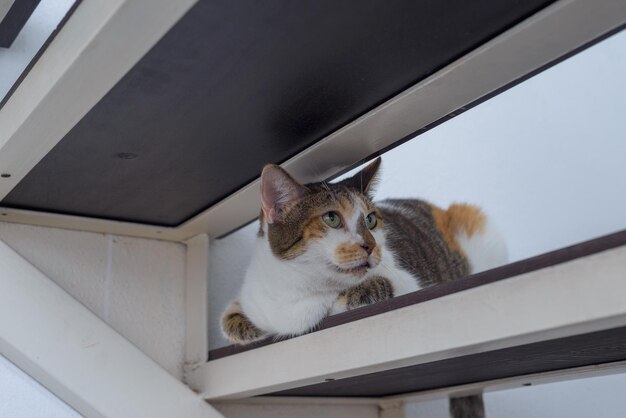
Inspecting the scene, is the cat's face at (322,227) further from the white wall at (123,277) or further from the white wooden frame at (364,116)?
the white wall at (123,277)

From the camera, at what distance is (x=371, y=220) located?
1.23 meters

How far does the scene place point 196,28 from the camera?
31.2 inches

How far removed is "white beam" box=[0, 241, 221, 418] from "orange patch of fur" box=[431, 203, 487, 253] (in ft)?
2.06

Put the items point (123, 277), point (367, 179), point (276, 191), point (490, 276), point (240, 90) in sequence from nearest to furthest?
point (490, 276)
point (240, 90)
point (276, 191)
point (367, 179)
point (123, 277)

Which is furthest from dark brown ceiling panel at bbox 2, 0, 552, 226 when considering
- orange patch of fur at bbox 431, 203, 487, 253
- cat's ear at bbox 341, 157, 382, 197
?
orange patch of fur at bbox 431, 203, 487, 253

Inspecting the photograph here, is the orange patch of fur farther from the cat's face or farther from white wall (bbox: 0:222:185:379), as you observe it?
white wall (bbox: 0:222:185:379)

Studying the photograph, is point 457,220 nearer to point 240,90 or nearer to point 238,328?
point 238,328

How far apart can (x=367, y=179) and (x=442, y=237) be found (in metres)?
0.36

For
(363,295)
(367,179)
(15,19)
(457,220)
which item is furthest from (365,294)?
(15,19)

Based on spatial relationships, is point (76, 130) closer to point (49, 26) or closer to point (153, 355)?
point (49, 26)

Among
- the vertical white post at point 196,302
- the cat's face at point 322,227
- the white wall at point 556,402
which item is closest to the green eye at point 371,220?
the cat's face at point 322,227

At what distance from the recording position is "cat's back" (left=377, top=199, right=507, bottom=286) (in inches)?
54.9

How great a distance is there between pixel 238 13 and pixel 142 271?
0.78m

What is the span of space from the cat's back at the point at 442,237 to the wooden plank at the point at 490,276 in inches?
13.7
